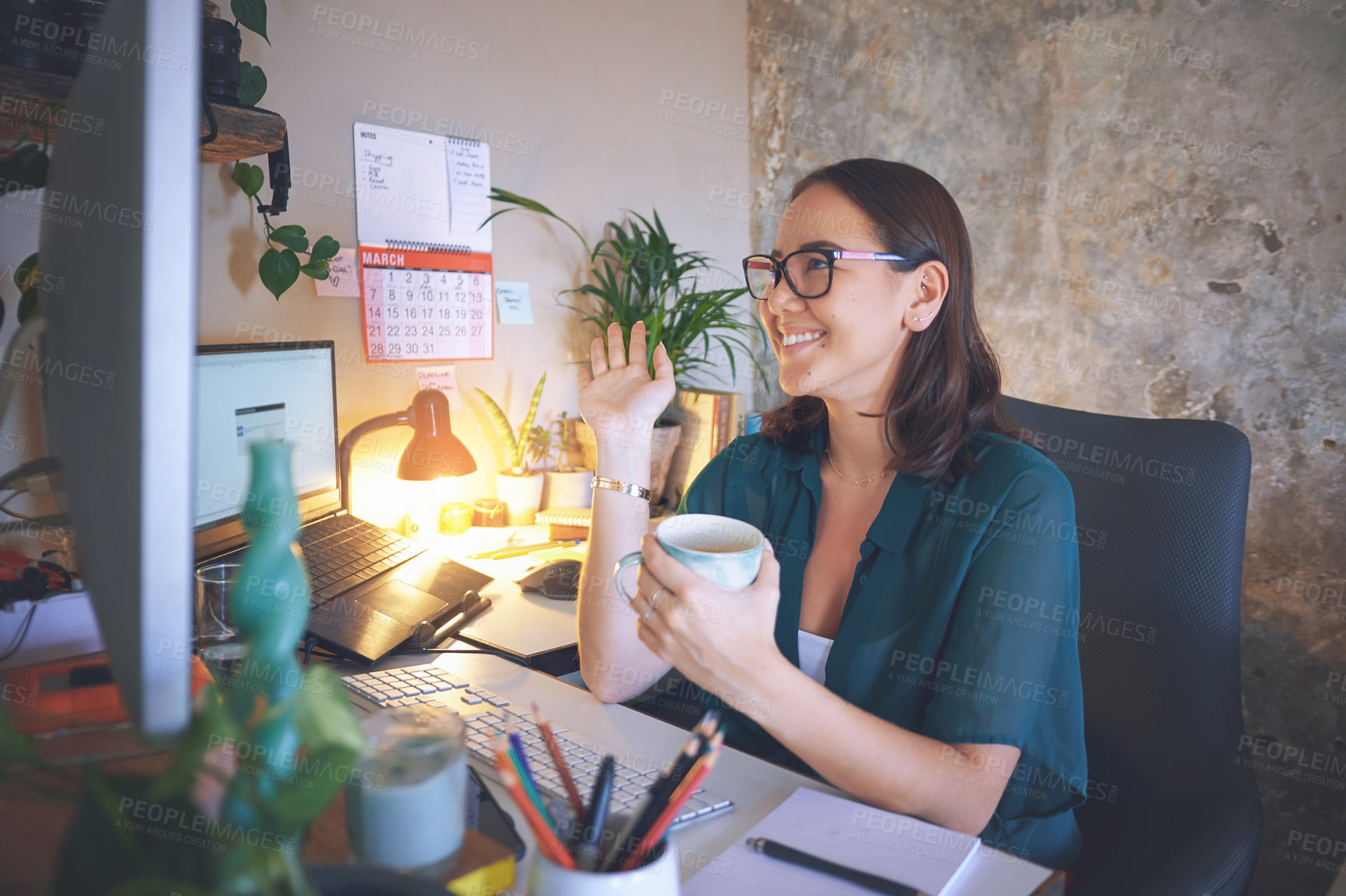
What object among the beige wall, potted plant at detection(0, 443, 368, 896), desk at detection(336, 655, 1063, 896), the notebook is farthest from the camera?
the notebook

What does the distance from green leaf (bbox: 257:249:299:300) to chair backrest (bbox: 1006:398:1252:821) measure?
131 cm

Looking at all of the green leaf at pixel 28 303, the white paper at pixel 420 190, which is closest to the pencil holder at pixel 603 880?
the green leaf at pixel 28 303

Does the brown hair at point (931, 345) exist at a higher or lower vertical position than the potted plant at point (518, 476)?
higher

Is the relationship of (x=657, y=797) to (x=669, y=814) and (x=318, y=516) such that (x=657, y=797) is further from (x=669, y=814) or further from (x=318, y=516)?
(x=318, y=516)

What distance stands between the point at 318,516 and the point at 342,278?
545mm

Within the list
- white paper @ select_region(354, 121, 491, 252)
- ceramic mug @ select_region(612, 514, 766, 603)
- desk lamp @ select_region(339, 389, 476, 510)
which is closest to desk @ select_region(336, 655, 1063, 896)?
ceramic mug @ select_region(612, 514, 766, 603)

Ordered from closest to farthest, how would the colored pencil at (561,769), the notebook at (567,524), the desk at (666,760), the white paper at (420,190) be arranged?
1. the colored pencil at (561,769)
2. the desk at (666,760)
3. the white paper at (420,190)
4. the notebook at (567,524)

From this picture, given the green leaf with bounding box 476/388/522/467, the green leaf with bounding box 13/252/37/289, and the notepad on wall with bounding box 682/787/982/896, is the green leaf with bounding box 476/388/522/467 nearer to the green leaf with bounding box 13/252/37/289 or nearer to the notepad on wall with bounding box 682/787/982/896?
the green leaf with bounding box 13/252/37/289

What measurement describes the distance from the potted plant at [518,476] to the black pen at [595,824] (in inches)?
59.8

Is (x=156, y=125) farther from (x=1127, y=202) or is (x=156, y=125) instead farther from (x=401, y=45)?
(x=1127, y=202)

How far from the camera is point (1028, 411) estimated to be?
1.37m

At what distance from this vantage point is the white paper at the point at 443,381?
6.41ft

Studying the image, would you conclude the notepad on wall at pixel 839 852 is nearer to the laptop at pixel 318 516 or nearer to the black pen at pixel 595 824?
the black pen at pixel 595 824

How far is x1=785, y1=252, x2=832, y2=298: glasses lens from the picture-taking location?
119 centimetres
